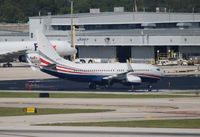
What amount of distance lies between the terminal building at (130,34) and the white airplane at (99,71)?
61575mm

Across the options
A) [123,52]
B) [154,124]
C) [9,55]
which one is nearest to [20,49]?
[9,55]

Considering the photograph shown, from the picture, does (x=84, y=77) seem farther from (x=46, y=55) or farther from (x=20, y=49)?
(x=20, y=49)

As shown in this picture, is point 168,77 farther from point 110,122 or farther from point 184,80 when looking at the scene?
point 110,122

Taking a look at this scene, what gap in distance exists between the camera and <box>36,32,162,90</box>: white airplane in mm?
86938

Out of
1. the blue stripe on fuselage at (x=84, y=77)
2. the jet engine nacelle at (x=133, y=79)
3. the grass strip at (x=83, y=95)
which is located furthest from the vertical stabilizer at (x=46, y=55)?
the grass strip at (x=83, y=95)

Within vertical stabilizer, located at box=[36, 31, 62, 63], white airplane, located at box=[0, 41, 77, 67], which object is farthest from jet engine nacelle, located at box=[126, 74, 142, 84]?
white airplane, located at box=[0, 41, 77, 67]

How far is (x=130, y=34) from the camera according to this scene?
155 meters

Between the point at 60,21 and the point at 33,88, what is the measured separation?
8511cm

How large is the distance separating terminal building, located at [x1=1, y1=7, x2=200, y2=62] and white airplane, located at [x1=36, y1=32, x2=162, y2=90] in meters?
61.6

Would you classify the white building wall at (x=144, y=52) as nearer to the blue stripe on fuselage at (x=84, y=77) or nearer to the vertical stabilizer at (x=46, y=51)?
the vertical stabilizer at (x=46, y=51)

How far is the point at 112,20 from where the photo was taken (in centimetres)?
16775

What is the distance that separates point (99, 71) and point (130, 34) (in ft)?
224

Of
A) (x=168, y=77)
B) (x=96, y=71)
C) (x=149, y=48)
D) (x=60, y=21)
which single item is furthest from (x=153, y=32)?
(x=96, y=71)

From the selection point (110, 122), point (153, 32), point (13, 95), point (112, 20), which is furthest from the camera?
point (112, 20)
